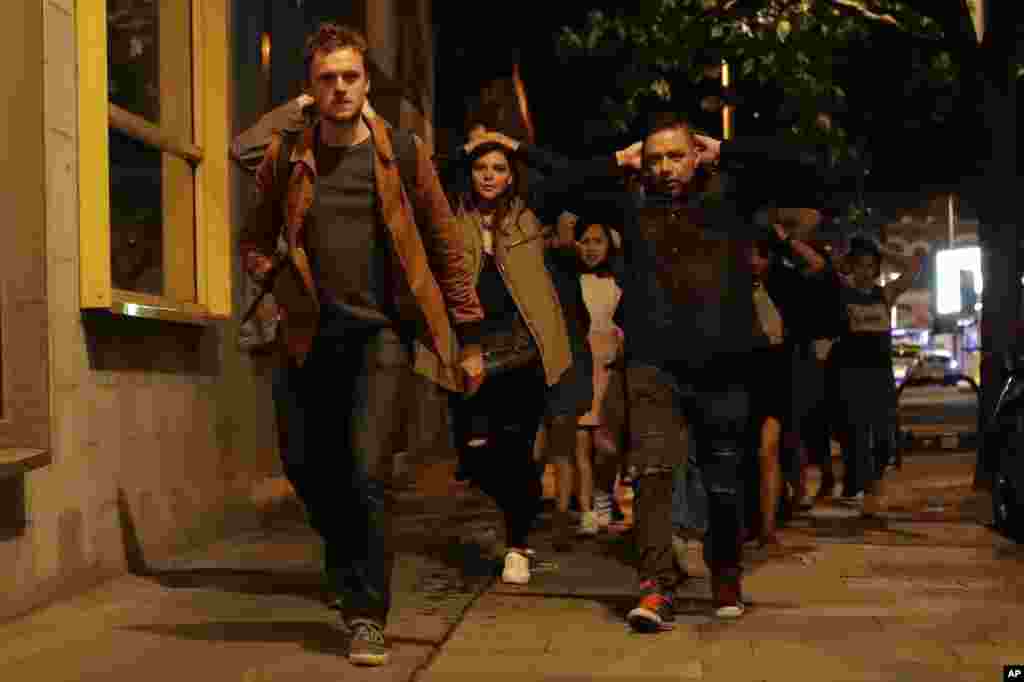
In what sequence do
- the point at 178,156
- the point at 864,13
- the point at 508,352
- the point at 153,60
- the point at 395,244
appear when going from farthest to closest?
the point at 864,13
the point at 178,156
the point at 153,60
the point at 508,352
the point at 395,244

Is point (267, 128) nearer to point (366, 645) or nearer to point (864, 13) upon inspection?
point (366, 645)

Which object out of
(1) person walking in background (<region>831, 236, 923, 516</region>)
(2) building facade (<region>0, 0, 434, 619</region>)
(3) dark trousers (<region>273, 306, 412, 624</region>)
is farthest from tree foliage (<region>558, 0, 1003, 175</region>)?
(3) dark trousers (<region>273, 306, 412, 624</region>)

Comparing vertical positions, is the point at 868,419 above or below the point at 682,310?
below

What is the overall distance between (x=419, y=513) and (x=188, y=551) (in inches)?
110

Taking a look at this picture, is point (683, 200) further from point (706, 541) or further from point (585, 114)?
point (585, 114)

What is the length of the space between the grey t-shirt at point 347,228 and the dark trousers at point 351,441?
0.28 feet

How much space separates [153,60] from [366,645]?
423 cm

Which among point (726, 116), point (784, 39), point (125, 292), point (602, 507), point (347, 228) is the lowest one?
point (602, 507)

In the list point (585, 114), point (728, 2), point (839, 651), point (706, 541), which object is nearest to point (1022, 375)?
point (706, 541)

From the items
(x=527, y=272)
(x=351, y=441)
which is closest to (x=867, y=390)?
(x=527, y=272)

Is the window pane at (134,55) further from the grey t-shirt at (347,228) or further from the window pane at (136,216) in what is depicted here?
the grey t-shirt at (347,228)

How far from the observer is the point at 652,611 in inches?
262

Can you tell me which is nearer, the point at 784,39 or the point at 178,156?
the point at 178,156

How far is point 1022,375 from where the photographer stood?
32.4ft
